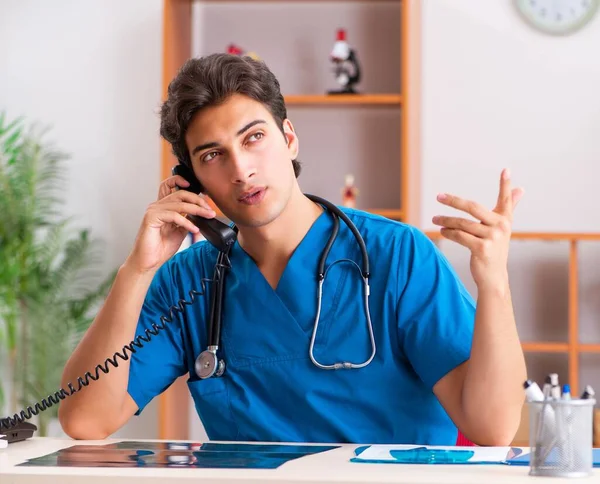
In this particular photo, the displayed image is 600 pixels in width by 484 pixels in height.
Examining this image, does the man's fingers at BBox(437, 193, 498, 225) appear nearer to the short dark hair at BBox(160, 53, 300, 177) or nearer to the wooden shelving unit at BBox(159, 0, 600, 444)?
the short dark hair at BBox(160, 53, 300, 177)

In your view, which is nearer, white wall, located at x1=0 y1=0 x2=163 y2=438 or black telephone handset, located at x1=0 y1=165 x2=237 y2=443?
black telephone handset, located at x1=0 y1=165 x2=237 y2=443

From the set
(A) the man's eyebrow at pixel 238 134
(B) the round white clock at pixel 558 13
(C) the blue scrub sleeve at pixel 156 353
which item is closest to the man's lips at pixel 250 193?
(A) the man's eyebrow at pixel 238 134

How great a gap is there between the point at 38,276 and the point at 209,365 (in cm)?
207

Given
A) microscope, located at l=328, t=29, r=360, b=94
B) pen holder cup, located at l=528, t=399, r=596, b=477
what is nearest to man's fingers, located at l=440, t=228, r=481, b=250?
pen holder cup, located at l=528, t=399, r=596, b=477

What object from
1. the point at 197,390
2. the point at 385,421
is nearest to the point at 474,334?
the point at 385,421

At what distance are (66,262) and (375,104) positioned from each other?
1388 mm

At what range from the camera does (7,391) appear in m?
3.78

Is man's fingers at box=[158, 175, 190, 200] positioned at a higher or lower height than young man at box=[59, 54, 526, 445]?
higher

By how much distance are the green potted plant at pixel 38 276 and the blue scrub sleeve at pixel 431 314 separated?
2.19m

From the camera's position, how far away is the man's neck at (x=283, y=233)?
177 centimetres

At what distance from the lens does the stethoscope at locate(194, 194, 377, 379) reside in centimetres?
164

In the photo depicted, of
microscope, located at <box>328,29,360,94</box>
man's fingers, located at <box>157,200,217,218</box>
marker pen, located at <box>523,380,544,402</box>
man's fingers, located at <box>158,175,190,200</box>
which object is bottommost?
marker pen, located at <box>523,380,544,402</box>

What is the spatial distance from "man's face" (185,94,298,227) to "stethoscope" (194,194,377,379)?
0.37 feet

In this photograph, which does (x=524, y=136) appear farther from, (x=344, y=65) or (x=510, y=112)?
(x=344, y=65)
